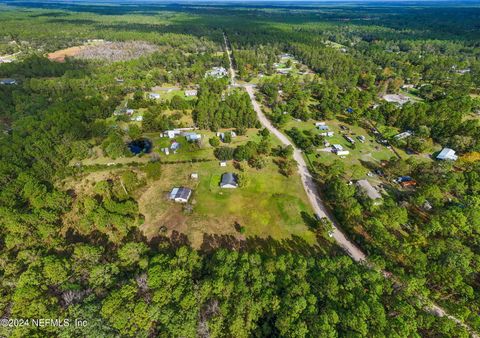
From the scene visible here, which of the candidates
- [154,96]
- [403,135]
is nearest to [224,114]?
[154,96]

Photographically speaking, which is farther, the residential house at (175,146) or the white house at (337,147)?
the residential house at (175,146)

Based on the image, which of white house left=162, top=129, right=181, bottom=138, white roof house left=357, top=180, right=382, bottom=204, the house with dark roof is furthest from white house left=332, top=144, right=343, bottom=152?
white house left=162, top=129, right=181, bottom=138

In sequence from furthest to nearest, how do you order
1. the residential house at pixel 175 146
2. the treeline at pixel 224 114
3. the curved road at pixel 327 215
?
the treeline at pixel 224 114 → the residential house at pixel 175 146 → the curved road at pixel 327 215

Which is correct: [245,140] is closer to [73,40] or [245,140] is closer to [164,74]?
[164,74]

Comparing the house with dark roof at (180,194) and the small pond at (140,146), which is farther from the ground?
the house with dark roof at (180,194)

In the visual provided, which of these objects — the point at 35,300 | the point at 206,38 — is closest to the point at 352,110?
the point at 35,300

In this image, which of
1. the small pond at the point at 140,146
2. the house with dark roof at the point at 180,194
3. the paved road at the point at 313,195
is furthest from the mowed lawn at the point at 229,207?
the small pond at the point at 140,146

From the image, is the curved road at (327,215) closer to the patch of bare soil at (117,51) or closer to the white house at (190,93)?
the white house at (190,93)
